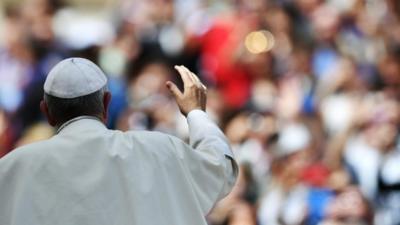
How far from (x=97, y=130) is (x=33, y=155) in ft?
0.64

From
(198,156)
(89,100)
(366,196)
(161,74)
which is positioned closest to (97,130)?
(89,100)

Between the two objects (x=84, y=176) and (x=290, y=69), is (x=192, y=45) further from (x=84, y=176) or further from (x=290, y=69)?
(x=84, y=176)

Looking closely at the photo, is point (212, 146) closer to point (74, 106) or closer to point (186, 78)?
point (186, 78)

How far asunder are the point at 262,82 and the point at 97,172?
6058 mm

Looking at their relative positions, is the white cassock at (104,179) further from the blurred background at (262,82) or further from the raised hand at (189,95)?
the blurred background at (262,82)

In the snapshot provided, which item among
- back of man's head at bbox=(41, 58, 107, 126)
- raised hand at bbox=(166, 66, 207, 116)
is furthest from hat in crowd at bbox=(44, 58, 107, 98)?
raised hand at bbox=(166, 66, 207, 116)

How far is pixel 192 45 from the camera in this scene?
370 inches

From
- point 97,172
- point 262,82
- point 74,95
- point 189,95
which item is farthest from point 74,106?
point 262,82

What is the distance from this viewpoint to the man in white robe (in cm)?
320

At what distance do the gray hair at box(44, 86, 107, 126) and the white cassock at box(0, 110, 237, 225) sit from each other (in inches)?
1.0

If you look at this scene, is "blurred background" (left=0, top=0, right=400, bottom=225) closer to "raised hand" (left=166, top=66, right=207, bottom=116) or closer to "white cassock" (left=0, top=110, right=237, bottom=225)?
"raised hand" (left=166, top=66, right=207, bottom=116)

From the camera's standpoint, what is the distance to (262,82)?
9219mm

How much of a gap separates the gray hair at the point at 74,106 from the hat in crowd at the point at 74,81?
1 centimetres

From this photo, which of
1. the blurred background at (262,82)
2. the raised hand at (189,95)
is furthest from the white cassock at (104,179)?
the blurred background at (262,82)
